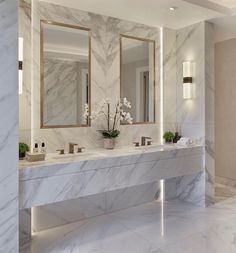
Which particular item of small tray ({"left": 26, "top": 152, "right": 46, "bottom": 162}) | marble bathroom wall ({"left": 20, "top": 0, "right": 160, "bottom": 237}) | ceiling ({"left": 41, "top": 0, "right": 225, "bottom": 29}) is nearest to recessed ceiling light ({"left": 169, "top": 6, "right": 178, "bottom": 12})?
ceiling ({"left": 41, "top": 0, "right": 225, "bottom": 29})

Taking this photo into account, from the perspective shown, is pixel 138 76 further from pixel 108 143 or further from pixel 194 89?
pixel 108 143

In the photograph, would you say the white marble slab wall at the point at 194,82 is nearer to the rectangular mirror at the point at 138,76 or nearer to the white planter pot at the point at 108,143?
the rectangular mirror at the point at 138,76

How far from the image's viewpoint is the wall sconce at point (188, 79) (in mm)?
3967

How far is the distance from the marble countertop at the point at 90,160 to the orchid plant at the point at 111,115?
0.25 metres

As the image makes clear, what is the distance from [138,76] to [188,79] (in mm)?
717

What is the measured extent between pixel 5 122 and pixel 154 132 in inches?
91.8

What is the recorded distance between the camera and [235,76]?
4.95 meters

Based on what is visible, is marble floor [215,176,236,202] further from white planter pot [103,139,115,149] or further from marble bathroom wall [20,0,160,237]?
white planter pot [103,139,115,149]

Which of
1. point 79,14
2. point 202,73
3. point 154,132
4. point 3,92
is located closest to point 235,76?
point 202,73

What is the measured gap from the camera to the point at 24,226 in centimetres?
293

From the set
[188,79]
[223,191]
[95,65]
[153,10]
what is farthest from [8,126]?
[223,191]

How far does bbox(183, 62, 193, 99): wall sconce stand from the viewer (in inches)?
156

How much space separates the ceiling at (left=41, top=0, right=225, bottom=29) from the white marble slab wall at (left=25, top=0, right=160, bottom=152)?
0.11 meters

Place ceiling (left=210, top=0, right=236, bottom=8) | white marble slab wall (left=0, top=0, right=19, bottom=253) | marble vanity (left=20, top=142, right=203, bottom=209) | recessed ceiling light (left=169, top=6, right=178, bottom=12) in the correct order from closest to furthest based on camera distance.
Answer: white marble slab wall (left=0, top=0, right=19, bottom=253)
marble vanity (left=20, top=142, right=203, bottom=209)
recessed ceiling light (left=169, top=6, right=178, bottom=12)
ceiling (left=210, top=0, right=236, bottom=8)
